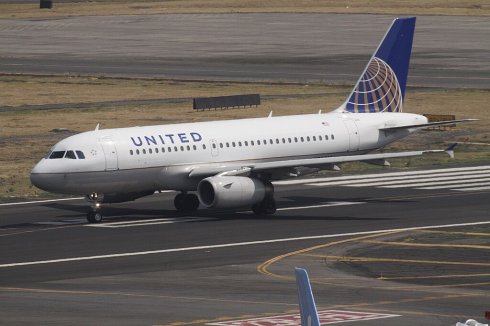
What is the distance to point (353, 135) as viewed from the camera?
55062mm

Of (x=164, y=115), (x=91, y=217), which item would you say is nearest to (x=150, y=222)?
(x=91, y=217)

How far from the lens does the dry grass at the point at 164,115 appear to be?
2672 inches

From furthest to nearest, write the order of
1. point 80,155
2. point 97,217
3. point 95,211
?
point 95,211 → point 97,217 → point 80,155

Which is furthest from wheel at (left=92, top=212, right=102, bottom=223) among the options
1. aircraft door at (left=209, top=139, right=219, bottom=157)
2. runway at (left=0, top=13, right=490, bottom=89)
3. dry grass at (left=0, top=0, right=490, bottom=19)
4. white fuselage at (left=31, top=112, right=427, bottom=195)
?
dry grass at (left=0, top=0, right=490, bottom=19)

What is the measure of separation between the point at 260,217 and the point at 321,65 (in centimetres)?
7100

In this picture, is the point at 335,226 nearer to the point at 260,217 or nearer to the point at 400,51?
the point at 260,217

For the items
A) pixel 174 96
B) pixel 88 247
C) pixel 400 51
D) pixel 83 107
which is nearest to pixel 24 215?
pixel 88 247

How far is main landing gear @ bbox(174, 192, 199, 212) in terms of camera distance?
5234 centimetres

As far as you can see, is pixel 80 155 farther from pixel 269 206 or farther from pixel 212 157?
pixel 269 206

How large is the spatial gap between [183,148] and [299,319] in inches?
904

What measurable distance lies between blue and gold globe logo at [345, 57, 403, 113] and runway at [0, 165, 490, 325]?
4232mm

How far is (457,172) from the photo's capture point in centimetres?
6272

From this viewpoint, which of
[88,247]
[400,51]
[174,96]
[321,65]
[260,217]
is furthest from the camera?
[321,65]

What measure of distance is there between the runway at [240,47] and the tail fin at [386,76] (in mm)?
42562
